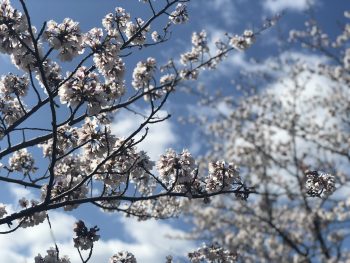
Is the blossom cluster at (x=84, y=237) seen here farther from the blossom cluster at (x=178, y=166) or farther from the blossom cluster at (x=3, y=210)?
the blossom cluster at (x=3, y=210)

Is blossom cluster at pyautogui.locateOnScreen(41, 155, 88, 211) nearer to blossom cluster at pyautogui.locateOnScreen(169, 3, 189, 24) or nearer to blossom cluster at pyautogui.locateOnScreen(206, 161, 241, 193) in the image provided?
blossom cluster at pyautogui.locateOnScreen(206, 161, 241, 193)

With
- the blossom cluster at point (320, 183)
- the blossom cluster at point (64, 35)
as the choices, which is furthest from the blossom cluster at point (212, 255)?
the blossom cluster at point (64, 35)

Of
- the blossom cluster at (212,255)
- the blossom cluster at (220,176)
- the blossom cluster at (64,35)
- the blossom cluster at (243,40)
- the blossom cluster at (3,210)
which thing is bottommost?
the blossom cluster at (212,255)

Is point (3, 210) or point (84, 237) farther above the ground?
point (3, 210)

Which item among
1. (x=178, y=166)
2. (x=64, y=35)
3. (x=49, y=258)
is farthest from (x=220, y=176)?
(x=64, y=35)

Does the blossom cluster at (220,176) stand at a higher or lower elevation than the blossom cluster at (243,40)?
lower

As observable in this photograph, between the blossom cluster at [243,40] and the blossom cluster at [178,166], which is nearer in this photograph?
the blossom cluster at [178,166]

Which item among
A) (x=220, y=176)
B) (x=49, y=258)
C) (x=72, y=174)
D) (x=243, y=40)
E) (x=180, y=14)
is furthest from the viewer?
(x=243, y=40)

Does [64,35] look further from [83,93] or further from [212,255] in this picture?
[212,255]

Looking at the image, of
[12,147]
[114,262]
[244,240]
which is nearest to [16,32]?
[12,147]

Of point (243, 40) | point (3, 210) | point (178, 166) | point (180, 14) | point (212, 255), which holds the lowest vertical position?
point (212, 255)

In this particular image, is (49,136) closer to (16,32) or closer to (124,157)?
(124,157)

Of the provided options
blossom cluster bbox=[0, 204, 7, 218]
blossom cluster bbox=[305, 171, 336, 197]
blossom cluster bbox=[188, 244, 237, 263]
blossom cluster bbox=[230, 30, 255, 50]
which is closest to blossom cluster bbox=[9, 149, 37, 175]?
blossom cluster bbox=[0, 204, 7, 218]

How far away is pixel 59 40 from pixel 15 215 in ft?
6.34
